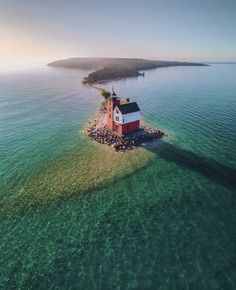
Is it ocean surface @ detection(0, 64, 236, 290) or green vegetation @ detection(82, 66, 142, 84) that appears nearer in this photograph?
ocean surface @ detection(0, 64, 236, 290)

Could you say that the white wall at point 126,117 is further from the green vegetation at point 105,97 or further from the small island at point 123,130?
the green vegetation at point 105,97

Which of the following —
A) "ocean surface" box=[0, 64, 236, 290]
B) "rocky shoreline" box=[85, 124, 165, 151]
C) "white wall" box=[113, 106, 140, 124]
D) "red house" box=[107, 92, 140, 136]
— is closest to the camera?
"ocean surface" box=[0, 64, 236, 290]

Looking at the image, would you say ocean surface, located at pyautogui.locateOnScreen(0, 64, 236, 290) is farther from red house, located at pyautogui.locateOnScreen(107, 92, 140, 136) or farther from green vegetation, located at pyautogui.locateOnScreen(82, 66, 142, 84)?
green vegetation, located at pyautogui.locateOnScreen(82, 66, 142, 84)

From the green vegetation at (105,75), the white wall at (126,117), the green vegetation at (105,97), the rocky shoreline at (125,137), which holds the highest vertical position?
the white wall at (126,117)

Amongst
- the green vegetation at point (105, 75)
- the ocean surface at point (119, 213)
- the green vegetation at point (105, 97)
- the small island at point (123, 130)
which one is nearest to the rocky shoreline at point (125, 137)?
the small island at point (123, 130)

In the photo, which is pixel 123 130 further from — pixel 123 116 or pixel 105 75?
pixel 105 75

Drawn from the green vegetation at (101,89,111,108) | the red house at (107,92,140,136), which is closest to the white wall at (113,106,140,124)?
the red house at (107,92,140,136)
